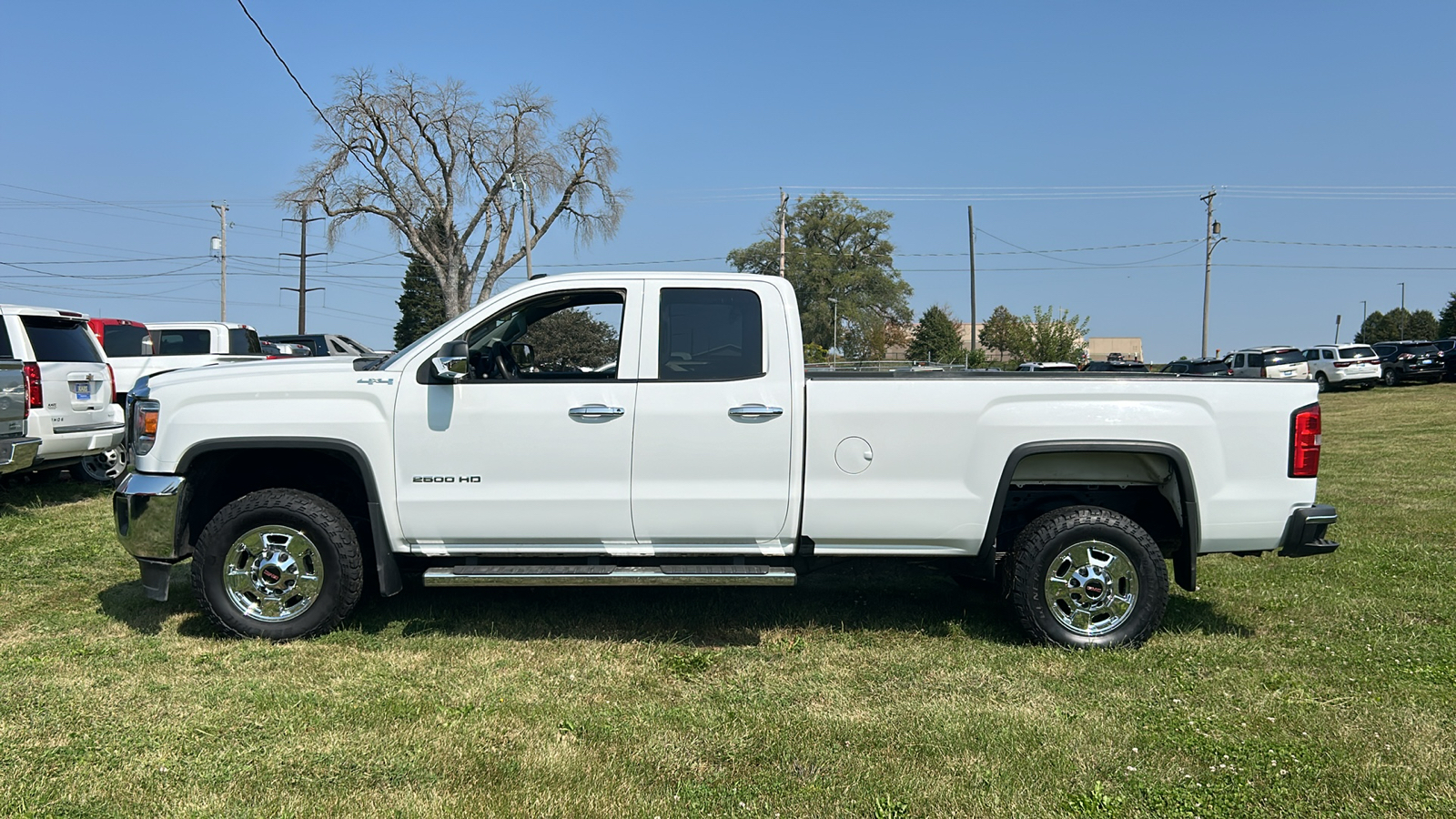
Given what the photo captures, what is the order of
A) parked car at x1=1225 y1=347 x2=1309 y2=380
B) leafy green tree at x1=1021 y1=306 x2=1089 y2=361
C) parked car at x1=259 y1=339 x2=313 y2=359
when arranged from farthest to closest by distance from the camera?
leafy green tree at x1=1021 y1=306 x2=1089 y2=361, parked car at x1=1225 y1=347 x2=1309 y2=380, parked car at x1=259 y1=339 x2=313 y2=359

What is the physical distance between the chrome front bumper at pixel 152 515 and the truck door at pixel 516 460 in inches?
45.8

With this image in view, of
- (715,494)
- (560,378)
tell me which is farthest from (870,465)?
(560,378)

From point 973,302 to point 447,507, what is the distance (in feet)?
141

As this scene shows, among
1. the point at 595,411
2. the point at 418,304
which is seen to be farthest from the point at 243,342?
the point at 418,304

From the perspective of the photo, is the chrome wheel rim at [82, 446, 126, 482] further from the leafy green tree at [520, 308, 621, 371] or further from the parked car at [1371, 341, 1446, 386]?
the parked car at [1371, 341, 1446, 386]

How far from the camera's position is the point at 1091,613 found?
5.38 meters

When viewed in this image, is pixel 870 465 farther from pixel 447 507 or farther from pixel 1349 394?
pixel 1349 394

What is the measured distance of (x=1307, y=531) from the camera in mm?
5180

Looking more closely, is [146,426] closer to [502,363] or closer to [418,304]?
[502,363]

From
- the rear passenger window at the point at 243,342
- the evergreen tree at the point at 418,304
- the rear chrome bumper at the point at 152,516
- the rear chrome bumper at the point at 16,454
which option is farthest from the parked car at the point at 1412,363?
the evergreen tree at the point at 418,304

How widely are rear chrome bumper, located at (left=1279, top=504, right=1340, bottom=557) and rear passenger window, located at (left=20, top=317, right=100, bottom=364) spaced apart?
10528mm

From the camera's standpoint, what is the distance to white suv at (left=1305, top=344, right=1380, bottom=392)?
106ft

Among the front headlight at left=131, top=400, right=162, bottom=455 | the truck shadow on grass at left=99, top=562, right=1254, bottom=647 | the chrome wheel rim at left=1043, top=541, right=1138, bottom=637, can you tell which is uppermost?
the front headlight at left=131, top=400, right=162, bottom=455

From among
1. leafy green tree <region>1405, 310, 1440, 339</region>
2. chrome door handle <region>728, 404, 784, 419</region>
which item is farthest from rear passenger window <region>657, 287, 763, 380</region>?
leafy green tree <region>1405, 310, 1440, 339</region>
